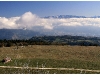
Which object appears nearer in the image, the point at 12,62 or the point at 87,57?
the point at 12,62

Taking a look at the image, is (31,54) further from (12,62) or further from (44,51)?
(12,62)

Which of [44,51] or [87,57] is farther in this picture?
[44,51]

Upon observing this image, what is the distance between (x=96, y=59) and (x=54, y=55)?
10.5m

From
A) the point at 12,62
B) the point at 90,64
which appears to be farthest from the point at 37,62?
the point at 90,64

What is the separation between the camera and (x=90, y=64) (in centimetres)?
4122

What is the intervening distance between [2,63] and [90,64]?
56.9ft

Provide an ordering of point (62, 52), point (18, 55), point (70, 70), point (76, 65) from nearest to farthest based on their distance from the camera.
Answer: point (70, 70)
point (76, 65)
point (18, 55)
point (62, 52)

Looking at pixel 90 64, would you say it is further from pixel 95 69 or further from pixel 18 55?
pixel 18 55

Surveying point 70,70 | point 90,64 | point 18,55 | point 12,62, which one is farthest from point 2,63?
point 90,64

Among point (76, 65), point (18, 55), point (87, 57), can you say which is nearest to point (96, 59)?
point (87, 57)

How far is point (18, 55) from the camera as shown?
168 feet

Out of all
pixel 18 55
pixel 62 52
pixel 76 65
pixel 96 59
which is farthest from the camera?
pixel 62 52

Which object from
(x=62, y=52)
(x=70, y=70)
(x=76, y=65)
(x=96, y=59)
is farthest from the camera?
(x=62, y=52)

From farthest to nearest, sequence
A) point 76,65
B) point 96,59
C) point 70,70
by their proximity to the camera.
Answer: point 96,59
point 76,65
point 70,70
